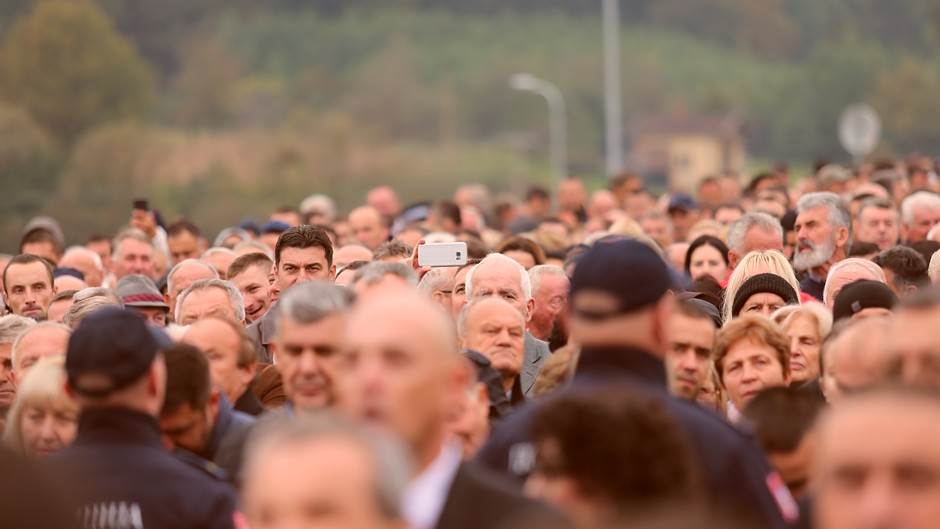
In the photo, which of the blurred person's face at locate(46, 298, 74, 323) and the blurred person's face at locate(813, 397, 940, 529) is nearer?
the blurred person's face at locate(813, 397, 940, 529)

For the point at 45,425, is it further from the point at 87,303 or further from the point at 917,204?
the point at 917,204

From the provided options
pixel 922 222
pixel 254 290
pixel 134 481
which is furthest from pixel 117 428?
pixel 922 222

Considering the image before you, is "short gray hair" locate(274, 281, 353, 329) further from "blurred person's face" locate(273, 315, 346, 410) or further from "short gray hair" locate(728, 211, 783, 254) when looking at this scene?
"short gray hair" locate(728, 211, 783, 254)

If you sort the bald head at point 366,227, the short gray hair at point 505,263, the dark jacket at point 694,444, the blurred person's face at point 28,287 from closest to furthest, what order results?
the dark jacket at point 694,444 < the short gray hair at point 505,263 < the blurred person's face at point 28,287 < the bald head at point 366,227

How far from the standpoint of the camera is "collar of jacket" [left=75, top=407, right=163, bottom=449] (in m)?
6.95

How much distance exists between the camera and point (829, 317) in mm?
10492

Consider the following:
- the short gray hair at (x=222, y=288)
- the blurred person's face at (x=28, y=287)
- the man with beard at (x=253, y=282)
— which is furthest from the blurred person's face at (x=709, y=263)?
the blurred person's face at (x=28, y=287)

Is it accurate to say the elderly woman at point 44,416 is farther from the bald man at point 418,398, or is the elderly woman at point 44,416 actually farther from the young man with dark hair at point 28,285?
the young man with dark hair at point 28,285

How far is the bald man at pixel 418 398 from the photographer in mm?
5707

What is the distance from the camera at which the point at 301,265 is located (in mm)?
12422

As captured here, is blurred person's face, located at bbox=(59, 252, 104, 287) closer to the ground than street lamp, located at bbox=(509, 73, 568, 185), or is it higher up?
higher up

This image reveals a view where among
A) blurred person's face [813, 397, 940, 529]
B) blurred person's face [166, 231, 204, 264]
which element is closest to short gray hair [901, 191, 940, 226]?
blurred person's face [166, 231, 204, 264]

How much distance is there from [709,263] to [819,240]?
114 cm

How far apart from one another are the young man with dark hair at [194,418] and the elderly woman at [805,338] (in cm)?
321
